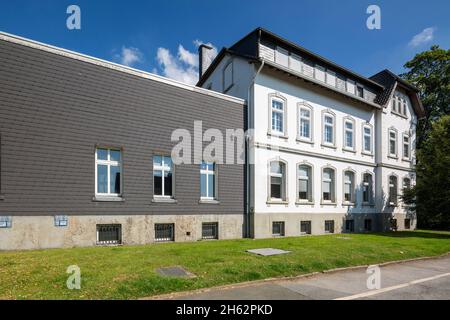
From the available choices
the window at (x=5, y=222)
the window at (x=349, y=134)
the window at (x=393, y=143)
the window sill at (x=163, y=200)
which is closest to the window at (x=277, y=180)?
the window sill at (x=163, y=200)

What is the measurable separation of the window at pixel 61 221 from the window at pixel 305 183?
12.8 metres

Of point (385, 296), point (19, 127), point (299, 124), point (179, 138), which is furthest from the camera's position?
point (299, 124)

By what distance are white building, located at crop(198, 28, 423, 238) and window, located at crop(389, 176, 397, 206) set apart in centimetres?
8

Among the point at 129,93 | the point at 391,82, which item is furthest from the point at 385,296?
the point at 391,82

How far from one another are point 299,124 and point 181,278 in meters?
14.4

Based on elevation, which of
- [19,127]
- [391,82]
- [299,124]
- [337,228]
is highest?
[391,82]

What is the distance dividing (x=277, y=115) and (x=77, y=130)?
10.7m

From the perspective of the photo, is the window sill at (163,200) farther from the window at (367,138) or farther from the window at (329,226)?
the window at (367,138)

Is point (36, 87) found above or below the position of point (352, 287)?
above

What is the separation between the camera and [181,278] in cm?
766

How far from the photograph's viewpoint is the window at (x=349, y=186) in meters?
23.3

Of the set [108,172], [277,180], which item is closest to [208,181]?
[277,180]

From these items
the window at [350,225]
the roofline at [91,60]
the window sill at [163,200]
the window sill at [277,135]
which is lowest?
the window at [350,225]
